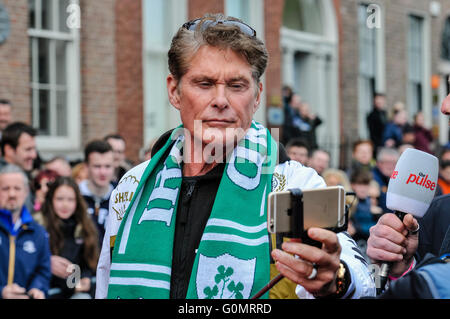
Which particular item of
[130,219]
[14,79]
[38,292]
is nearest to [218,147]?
[130,219]

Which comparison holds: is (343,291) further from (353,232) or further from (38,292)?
(353,232)

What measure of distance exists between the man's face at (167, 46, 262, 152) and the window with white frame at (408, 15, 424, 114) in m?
17.6

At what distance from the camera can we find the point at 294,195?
82.1 inches

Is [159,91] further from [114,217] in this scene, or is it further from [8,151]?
[114,217]

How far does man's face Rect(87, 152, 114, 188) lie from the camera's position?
734 cm

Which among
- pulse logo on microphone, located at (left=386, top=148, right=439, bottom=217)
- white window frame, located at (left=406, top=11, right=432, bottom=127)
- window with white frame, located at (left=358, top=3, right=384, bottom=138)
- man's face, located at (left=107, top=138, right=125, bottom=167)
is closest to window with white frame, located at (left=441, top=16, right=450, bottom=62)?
white window frame, located at (left=406, top=11, right=432, bottom=127)

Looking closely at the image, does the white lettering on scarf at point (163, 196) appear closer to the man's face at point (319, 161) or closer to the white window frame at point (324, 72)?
the man's face at point (319, 161)

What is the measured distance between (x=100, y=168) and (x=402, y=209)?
507 centimetres

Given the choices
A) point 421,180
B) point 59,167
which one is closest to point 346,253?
point 421,180

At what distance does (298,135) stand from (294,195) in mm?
11278

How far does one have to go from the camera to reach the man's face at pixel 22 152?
305 inches

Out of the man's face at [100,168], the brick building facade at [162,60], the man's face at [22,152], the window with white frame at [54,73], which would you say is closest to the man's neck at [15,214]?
the man's face at [100,168]

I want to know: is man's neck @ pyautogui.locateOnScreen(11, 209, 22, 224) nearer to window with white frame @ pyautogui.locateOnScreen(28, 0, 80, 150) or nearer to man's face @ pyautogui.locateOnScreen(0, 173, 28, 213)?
man's face @ pyautogui.locateOnScreen(0, 173, 28, 213)

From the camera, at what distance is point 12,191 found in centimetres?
620
